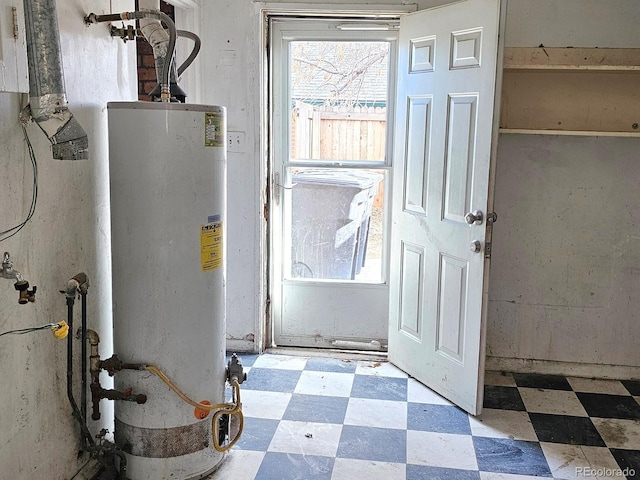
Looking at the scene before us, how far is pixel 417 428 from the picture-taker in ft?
9.82

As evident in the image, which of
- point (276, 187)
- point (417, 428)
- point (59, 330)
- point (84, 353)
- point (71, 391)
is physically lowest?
point (417, 428)

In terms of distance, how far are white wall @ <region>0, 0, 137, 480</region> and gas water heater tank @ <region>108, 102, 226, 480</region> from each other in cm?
15

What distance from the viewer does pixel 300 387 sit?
11.3ft

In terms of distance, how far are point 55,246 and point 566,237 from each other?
2779 mm

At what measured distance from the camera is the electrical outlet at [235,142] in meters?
3.71

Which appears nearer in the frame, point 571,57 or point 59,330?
point 59,330

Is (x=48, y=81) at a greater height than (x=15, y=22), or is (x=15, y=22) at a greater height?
(x=15, y=22)

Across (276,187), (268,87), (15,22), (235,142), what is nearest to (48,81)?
(15,22)

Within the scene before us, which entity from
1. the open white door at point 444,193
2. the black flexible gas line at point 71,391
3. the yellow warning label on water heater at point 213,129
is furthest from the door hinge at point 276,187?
the black flexible gas line at point 71,391

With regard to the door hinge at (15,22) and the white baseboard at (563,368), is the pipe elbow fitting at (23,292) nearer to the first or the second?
the door hinge at (15,22)

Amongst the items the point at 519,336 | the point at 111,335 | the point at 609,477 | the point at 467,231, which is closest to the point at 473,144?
the point at 467,231

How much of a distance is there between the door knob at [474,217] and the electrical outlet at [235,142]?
1.49 metres

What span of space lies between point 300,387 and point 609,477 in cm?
161

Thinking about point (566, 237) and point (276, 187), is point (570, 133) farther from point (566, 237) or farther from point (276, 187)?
point (276, 187)
